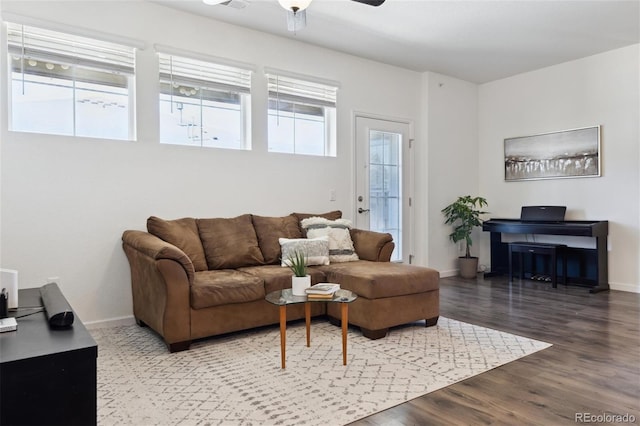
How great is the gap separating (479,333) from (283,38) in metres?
3.50

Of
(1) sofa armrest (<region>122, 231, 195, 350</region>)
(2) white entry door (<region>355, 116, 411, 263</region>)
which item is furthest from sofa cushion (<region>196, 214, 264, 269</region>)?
(2) white entry door (<region>355, 116, 411, 263</region>)

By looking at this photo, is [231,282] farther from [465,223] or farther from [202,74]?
[465,223]

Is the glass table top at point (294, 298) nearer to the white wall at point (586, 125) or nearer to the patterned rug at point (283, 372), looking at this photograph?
the patterned rug at point (283, 372)

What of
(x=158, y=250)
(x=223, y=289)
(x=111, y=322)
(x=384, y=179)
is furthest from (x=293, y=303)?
(x=384, y=179)

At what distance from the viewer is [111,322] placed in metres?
3.60

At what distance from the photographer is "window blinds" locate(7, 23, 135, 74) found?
10.7 feet

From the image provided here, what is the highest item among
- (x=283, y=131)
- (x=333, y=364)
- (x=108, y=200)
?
(x=283, y=131)

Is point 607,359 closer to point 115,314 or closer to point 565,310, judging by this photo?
point 565,310

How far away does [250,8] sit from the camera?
392cm

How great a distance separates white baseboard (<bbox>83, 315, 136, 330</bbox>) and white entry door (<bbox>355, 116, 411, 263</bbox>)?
2709mm

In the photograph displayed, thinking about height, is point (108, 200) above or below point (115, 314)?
above

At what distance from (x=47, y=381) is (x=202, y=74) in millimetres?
3354

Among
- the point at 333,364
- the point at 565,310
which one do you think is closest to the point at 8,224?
the point at 333,364

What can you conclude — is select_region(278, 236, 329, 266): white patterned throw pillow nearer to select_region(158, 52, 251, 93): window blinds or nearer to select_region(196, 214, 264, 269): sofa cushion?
select_region(196, 214, 264, 269): sofa cushion
